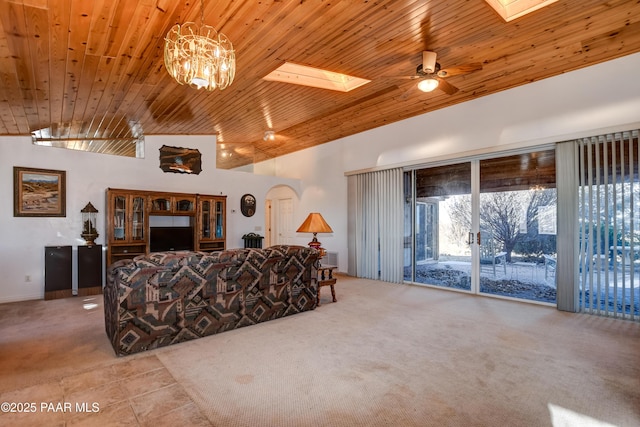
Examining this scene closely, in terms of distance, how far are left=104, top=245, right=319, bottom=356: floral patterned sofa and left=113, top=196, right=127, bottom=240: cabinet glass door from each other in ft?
8.90

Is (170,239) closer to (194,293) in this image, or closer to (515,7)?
(194,293)

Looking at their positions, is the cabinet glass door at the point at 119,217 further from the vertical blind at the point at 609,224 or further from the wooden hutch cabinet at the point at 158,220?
the vertical blind at the point at 609,224

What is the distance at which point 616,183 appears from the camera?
3990 millimetres

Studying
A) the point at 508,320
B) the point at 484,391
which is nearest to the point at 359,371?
the point at 484,391

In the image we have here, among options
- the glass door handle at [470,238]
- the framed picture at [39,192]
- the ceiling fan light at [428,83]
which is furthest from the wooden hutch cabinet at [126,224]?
the glass door handle at [470,238]

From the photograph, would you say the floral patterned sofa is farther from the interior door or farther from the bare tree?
the interior door

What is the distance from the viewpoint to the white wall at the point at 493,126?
4.00 metres

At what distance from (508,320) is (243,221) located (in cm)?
570

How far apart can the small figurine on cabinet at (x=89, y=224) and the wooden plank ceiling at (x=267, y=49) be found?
1294 millimetres

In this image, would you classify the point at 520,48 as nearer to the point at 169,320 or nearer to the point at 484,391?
the point at 484,391

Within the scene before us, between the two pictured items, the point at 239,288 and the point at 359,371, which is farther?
the point at 239,288

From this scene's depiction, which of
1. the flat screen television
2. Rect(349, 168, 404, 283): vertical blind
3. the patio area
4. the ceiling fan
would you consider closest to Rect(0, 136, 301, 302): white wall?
the flat screen television

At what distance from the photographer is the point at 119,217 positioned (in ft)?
19.0

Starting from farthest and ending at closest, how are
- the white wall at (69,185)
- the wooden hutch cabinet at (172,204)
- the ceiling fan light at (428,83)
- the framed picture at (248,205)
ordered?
the framed picture at (248,205)
the wooden hutch cabinet at (172,204)
the white wall at (69,185)
the ceiling fan light at (428,83)
